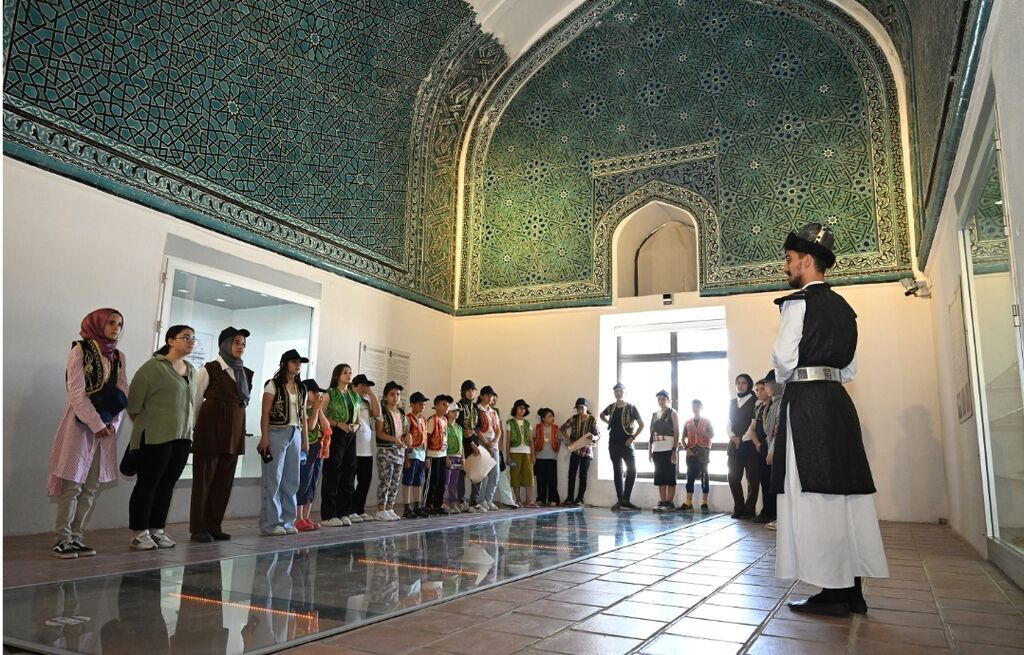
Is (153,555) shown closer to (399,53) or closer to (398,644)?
(398,644)

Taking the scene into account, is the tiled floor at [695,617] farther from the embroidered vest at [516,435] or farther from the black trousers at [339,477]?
the embroidered vest at [516,435]

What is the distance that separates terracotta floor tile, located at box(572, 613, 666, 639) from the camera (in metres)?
2.74

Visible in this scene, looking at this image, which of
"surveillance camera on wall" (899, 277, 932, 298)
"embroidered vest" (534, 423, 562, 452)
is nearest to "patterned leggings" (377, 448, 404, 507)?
"embroidered vest" (534, 423, 562, 452)

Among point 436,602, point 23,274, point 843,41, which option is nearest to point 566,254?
point 843,41

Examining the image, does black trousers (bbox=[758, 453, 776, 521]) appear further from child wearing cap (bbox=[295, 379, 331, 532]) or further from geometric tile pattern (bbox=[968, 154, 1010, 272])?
child wearing cap (bbox=[295, 379, 331, 532])

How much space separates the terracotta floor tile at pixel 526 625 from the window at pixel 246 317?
4858 mm

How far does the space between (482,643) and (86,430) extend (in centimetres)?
322

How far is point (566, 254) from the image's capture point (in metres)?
10.8

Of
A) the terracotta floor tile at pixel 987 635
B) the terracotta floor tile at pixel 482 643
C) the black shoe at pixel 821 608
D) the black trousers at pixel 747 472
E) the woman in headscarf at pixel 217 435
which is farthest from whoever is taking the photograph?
the black trousers at pixel 747 472

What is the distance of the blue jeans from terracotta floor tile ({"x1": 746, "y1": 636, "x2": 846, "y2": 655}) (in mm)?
4082

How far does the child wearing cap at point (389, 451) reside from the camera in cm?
705

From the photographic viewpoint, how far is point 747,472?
7.89 m

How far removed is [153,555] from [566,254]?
24.2 ft

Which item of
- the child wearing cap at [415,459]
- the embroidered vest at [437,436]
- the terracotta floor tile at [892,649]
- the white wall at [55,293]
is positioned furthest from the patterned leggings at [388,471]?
the terracotta floor tile at [892,649]
